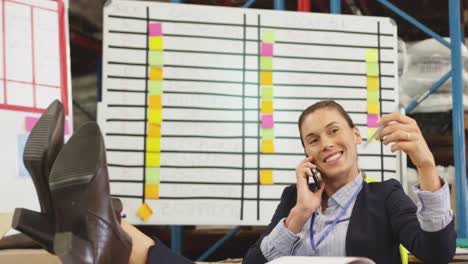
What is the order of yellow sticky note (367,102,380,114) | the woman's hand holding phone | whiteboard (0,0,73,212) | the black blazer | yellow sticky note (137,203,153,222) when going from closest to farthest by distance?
the black blazer → the woman's hand holding phone → whiteboard (0,0,73,212) → yellow sticky note (137,203,153,222) → yellow sticky note (367,102,380,114)

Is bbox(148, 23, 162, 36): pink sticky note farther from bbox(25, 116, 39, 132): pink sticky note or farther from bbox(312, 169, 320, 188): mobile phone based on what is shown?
bbox(312, 169, 320, 188): mobile phone

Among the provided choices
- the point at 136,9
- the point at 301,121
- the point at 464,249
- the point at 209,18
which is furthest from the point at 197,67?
the point at 464,249

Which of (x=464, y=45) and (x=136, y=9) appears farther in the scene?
(x=464, y=45)

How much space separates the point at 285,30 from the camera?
2.49 m

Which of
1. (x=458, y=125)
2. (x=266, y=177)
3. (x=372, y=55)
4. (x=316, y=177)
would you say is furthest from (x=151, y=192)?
(x=458, y=125)

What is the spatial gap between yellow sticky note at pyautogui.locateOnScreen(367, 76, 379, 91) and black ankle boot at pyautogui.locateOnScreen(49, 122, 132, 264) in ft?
5.91

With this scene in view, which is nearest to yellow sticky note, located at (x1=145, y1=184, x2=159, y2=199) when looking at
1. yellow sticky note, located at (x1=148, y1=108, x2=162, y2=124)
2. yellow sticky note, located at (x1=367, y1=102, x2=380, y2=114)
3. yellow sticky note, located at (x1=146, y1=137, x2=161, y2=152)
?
yellow sticky note, located at (x1=146, y1=137, x2=161, y2=152)

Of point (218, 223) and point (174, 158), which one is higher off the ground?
point (174, 158)

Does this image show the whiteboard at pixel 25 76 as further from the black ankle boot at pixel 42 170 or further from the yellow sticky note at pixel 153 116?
the black ankle boot at pixel 42 170

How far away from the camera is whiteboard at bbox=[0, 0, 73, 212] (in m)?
1.78

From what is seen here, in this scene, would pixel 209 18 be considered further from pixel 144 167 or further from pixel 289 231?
pixel 289 231

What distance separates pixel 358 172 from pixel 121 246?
2.53 ft

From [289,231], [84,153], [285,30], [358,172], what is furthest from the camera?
[285,30]

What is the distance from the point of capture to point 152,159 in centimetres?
233
